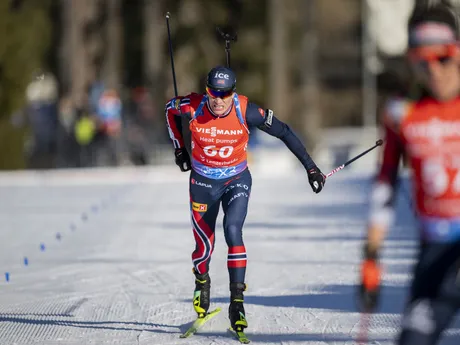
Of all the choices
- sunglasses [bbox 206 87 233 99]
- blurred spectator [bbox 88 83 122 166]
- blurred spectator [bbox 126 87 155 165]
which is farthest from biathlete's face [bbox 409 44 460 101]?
blurred spectator [bbox 126 87 155 165]

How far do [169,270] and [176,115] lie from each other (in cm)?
364

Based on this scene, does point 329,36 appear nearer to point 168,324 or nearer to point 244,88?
point 244,88

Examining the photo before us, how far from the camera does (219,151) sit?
794cm

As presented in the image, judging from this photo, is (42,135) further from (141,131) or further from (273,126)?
(273,126)

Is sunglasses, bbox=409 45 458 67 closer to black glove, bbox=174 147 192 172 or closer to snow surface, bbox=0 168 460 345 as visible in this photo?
snow surface, bbox=0 168 460 345

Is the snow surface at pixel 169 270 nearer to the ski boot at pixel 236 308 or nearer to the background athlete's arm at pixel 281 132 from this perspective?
the ski boot at pixel 236 308

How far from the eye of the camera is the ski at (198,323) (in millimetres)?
7992

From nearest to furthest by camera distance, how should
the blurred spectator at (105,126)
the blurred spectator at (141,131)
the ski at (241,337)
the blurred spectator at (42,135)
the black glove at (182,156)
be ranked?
the ski at (241,337) → the black glove at (182,156) → the blurred spectator at (105,126) → the blurred spectator at (141,131) → the blurred spectator at (42,135)

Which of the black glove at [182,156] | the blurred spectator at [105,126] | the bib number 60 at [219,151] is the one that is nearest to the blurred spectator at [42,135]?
the blurred spectator at [105,126]

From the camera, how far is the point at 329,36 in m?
75.9

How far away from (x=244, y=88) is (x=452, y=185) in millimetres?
50906

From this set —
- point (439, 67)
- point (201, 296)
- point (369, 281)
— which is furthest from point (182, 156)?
point (439, 67)

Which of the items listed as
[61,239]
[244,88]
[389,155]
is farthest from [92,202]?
[244,88]

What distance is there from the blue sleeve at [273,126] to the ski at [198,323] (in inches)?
49.0
